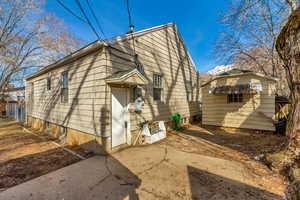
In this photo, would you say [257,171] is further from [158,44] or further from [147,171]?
[158,44]

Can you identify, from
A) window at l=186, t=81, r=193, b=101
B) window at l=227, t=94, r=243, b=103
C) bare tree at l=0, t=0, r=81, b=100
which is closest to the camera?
window at l=227, t=94, r=243, b=103

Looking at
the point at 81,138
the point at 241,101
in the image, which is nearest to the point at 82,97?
the point at 81,138

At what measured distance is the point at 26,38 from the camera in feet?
43.5

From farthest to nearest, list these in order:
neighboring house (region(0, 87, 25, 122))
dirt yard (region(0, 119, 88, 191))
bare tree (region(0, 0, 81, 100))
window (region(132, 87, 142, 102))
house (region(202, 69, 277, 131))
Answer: neighboring house (region(0, 87, 25, 122)), bare tree (region(0, 0, 81, 100)), house (region(202, 69, 277, 131)), window (region(132, 87, 142, 102)), dirt yard (region(0, 119, 88, 191))

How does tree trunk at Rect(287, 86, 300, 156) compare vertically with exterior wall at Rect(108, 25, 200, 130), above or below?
below

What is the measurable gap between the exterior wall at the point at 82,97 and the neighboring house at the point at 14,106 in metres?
8.04

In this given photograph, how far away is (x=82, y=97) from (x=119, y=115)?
1.77 m

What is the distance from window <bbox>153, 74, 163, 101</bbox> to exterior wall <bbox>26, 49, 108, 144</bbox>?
9.42 feet

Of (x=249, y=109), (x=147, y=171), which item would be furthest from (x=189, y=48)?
(x=147, y=171)

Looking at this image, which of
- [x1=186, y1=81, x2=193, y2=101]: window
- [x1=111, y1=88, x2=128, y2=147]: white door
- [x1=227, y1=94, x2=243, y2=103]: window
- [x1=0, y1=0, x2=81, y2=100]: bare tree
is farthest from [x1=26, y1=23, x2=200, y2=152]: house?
[x1=0, y1=0, x2=81, y2=100]: bare tree

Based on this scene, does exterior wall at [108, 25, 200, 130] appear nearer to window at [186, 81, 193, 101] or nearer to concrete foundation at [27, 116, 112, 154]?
window at [186, 81, 193, 101]

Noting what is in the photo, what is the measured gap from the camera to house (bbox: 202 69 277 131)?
6434mm

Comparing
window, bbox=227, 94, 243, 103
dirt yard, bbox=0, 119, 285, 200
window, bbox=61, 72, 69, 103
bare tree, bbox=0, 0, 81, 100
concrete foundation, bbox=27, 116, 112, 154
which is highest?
bare tree, bbox=0, 0, 81, 100

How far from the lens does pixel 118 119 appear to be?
4656 mm
